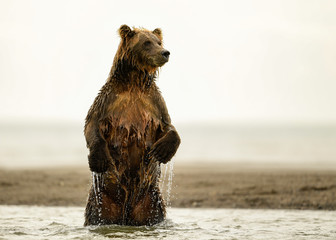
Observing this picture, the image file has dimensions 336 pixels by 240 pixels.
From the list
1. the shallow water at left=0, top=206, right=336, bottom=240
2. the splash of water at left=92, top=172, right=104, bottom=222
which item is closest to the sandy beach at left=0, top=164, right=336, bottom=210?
the shallow water at left=0, top=206, right=336, bottom=240

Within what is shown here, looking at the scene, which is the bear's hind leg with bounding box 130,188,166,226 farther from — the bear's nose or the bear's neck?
the bear's nose

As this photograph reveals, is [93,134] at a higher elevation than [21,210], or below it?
higher

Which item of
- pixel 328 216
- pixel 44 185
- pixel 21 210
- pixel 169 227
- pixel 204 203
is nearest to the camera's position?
pixel 169 227

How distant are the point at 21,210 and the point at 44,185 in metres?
3.25

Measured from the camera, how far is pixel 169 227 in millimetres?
8109

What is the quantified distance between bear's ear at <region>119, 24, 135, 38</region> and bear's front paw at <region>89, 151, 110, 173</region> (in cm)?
153

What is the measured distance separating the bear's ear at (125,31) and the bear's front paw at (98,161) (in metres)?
1.53

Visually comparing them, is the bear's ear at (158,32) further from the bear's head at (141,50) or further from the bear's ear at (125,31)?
the bear's ear at (125,31)

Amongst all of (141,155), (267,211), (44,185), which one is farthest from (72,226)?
(44,185)

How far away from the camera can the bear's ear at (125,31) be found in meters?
7.97

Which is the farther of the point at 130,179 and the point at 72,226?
the point at 72,226

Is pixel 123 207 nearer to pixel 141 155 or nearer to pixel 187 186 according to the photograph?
pixel 141 155

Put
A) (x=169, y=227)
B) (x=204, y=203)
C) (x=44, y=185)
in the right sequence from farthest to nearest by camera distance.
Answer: (x=44, y=185) → (x=204, y=203) → (x=169, y=227)

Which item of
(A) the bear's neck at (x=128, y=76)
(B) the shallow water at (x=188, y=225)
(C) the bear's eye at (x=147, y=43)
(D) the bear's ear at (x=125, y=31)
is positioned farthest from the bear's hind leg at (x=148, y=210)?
(D) the bear's ear at (x=125, y=31)
